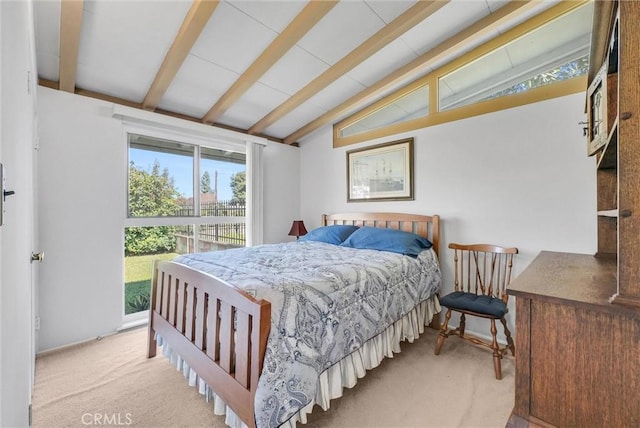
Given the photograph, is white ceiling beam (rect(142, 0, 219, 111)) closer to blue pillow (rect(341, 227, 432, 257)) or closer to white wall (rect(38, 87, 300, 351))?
white wall (rect(38, 87, 300, 351))

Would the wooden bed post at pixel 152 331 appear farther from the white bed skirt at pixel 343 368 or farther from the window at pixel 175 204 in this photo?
the window at pixel 175 204

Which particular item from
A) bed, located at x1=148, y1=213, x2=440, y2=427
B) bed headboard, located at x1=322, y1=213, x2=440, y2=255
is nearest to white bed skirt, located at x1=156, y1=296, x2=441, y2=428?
bed, located at x1=148, y1=213, x2=440, y2=427

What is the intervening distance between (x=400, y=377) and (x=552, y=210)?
73.4 inches

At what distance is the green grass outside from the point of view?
302 centimetres

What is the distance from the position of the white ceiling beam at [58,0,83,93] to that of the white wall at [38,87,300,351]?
22 cm

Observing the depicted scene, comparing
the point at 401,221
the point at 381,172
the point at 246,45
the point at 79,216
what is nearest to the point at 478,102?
the point at 381,172

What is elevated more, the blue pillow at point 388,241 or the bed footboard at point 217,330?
the blue pillow at point 388,241

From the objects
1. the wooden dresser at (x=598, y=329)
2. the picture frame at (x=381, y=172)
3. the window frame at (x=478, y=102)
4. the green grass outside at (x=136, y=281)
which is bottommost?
the green grass outside at (x=136, y=281)

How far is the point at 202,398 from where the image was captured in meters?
1.84

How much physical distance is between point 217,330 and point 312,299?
56 centimetres

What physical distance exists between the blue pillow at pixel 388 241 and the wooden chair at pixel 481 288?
0.37m

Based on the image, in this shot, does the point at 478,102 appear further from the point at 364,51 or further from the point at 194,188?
the point at 194,188

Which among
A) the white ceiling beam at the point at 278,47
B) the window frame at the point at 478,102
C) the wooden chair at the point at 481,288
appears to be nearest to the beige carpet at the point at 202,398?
the wooden chair at the point at 481,288

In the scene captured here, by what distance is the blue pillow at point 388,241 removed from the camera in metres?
2.69
